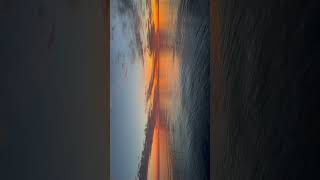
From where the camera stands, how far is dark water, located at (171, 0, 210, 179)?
2.57 feet

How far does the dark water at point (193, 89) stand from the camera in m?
0.78

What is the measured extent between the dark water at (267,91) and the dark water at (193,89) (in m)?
0.08

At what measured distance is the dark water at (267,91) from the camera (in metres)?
0.52

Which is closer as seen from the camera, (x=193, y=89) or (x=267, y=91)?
(x=267, y=91)

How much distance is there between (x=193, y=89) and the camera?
0.81 m

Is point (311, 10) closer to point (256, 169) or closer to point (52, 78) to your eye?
point (256, 169)

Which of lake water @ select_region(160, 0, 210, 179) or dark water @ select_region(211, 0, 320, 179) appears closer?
dark water @ select_region(211, 0, 320, 179)

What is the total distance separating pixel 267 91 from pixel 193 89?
0.80 feet

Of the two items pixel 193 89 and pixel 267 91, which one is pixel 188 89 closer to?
pixel 193 89

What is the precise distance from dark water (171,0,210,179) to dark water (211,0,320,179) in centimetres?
8

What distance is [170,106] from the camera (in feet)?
2.87

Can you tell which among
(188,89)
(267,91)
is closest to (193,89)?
(188,89)

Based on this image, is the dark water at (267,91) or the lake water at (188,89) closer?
the dark water at (267,91)

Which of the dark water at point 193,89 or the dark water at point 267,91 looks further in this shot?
the dark water at point 193,89
